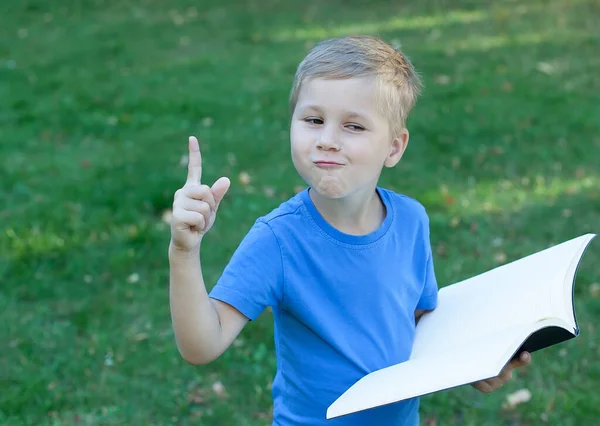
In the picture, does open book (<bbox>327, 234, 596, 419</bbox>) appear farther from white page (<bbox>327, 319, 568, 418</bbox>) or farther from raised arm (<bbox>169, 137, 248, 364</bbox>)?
raised arm (<bbox>169, 137, 248, 364</bbox>)

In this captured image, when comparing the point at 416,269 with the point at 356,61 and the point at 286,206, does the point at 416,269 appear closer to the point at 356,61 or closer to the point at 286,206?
the point at 286,206

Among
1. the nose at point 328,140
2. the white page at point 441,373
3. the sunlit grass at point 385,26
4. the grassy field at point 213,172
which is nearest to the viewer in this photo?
the white page at point 441,373

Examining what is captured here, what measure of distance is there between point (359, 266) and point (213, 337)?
38cm

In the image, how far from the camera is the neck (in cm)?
175

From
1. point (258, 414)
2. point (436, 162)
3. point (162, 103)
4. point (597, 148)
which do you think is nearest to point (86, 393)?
point (258, 414)

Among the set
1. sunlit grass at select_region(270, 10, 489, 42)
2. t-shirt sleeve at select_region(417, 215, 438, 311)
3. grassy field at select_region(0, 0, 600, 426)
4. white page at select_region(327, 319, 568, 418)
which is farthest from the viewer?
sunlit grass at select_region(270, 10, 489, 42)

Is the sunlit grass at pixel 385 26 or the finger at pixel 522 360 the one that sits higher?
the finger at pixel 522 360

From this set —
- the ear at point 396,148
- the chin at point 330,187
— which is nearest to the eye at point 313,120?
the chin at point 330,187

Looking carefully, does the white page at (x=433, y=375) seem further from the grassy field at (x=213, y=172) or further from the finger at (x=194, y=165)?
the grassy field at (x=213, y=172)

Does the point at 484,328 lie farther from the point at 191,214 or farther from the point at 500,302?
the point at 191,214

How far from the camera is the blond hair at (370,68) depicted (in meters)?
1.63

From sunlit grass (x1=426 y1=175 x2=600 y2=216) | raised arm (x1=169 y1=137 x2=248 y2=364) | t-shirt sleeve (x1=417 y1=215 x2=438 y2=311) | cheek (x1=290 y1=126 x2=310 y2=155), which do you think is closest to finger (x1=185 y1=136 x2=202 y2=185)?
raised arm (x1=169 y1=137 x2=248 y2=364)

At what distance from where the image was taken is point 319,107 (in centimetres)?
161

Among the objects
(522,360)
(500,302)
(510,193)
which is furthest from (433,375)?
(510,193)
